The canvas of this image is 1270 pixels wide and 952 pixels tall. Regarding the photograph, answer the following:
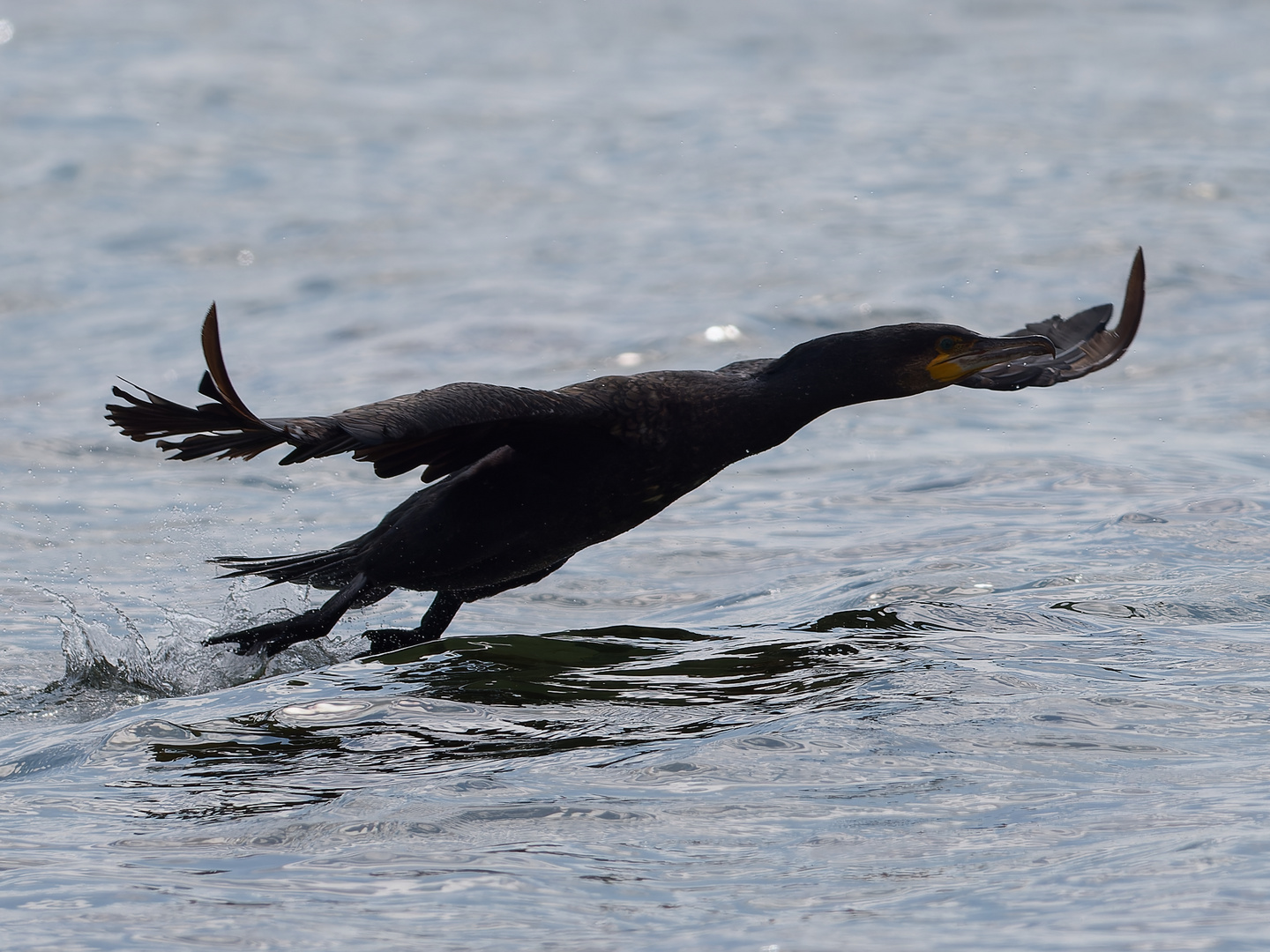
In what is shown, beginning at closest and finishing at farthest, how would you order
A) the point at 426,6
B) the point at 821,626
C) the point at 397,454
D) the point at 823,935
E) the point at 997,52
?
the point at 823,935
the point at 397,454
the point at 821,626
the point at 997,52
the point at 426,6

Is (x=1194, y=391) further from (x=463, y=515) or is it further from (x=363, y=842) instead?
(x=363, y=842)

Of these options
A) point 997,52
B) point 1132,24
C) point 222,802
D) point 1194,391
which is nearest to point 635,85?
point 997,52

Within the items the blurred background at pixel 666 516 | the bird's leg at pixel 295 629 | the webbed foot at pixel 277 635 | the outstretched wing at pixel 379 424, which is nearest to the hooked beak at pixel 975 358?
the blurred background at pixel 666 516

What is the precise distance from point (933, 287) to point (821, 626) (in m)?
6.72

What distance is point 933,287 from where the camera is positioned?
40.5ft

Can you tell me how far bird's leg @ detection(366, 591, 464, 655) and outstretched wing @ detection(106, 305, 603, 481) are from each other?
0.66 metres

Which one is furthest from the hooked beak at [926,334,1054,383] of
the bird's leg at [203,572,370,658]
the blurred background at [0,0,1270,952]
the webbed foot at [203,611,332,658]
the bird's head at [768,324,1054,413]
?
the webbed foot at [203,611,332,658]

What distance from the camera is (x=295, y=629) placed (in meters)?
5.64

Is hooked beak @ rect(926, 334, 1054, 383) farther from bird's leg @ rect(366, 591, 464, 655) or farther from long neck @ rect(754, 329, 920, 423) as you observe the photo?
bird's leg @ rect(366, 591, 464, 655)

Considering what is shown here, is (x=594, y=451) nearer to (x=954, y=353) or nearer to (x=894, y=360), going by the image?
(x=894, y=360)

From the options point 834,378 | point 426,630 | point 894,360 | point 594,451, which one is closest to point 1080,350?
point 894,360

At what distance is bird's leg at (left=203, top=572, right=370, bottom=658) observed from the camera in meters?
5.63

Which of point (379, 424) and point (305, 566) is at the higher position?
point (379, 424)

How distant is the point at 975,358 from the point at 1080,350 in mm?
1284
